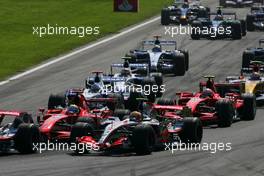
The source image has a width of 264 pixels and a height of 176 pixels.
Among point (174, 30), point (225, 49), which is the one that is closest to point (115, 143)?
point (225, 49)

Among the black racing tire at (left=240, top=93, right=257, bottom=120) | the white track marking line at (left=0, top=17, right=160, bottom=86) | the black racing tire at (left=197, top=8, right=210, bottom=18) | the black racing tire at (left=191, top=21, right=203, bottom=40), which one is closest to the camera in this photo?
the black racing tire at (left=240, top=93, right=257, bottom=120)

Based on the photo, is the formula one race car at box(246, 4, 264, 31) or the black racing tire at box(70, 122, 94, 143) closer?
the black racing tire at box(70, 122, 94, 143)

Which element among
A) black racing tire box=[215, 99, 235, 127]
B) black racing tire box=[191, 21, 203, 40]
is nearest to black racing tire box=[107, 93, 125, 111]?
black racing tire box=[215, 99, 235, 127]

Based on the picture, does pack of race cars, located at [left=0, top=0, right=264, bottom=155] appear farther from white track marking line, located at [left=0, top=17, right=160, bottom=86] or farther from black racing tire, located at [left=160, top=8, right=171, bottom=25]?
black racing tire, located at [left=160, top=8, right=171, bottom=25]

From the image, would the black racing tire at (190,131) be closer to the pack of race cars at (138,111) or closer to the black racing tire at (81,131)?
the pack of race cars at (138,111)

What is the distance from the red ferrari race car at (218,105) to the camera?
3999cm

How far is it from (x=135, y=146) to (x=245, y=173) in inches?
169

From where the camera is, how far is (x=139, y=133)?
32812mm

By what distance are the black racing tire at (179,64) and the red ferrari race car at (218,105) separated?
11641mm

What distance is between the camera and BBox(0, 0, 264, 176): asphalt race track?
1199 inches

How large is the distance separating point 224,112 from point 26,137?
924 centimetres

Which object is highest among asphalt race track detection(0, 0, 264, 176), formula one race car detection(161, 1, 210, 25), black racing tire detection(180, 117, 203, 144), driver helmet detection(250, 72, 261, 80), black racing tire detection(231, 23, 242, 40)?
formula one race car detection(161, 1, 210, 25)

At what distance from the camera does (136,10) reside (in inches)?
3312

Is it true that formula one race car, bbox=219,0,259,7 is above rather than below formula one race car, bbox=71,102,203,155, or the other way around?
above
